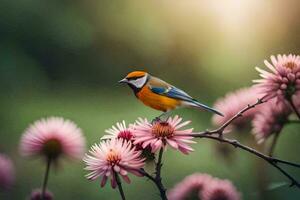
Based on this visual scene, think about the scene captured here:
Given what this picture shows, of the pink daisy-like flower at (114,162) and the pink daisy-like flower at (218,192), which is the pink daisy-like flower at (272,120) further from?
the pink daisy-like flower at (114,162)

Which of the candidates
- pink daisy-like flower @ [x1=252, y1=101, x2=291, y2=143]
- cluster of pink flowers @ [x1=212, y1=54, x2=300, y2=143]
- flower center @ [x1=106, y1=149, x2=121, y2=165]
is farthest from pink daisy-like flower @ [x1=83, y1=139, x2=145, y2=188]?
pink daisy-like flower @ [x1=252, y1=101, x2=291, y2=143]

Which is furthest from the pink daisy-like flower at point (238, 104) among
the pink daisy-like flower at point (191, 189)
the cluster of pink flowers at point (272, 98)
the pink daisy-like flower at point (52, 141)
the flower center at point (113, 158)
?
the flower center at point (113, 158)

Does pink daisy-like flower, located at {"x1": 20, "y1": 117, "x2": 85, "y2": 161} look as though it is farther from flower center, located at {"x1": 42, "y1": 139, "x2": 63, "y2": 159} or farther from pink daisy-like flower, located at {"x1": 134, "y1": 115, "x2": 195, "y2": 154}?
pink daisy-like flower, located at {"x1": 134, "y1": 115, "x2": 195, "y2": 154}

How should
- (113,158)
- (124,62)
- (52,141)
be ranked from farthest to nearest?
1. (124,62)
2. (52,141)
3. (113,158)

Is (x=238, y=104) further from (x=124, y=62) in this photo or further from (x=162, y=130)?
(x=124, y=62)

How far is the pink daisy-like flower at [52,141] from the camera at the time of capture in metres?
0.69

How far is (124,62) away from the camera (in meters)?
1.28

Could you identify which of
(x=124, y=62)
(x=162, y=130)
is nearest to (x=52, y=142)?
(x=162, y=130)

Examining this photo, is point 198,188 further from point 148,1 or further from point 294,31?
point 148,1

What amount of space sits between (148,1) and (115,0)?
0.25 ft

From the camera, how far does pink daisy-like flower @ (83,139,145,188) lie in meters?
0.50

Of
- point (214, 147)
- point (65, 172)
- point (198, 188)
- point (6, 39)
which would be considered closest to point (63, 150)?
point (198, 188)

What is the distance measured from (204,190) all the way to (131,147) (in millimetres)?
219

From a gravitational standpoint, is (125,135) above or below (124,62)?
below
